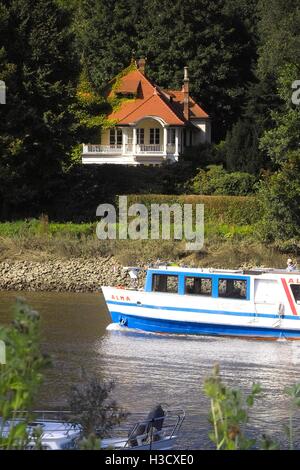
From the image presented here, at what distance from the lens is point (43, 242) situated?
45781mm

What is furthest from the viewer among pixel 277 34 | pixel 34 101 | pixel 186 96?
pixel 186 96

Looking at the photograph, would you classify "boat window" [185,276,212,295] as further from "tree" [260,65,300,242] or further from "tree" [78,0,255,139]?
"tree" [78,0,255,139]

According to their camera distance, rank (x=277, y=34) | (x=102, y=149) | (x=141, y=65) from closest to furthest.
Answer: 1. (x=102, y=149)
2. (x=277, y=34)
3. (x=141, y=65)

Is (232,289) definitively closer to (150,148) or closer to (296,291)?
(296,291)

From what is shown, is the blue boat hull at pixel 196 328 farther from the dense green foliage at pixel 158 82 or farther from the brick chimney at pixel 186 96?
the brick chimney at pixel 186 96

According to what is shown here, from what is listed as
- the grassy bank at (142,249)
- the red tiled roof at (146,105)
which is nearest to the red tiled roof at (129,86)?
the red tiled roof at (146,105)

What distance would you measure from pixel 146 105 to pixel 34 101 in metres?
15.6

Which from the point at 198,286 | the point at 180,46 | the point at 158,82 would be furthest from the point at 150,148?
the point at 198,286

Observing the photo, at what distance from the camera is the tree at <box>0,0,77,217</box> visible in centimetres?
4872

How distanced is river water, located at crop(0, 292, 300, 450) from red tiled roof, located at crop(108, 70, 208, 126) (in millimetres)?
29608

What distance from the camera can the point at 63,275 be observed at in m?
42.8

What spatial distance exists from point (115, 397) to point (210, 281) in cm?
943

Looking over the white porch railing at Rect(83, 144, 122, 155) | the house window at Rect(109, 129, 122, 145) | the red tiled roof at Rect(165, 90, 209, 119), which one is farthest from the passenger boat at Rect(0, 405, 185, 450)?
the red tiled roof at Rect(165, 90, 209, 119)
